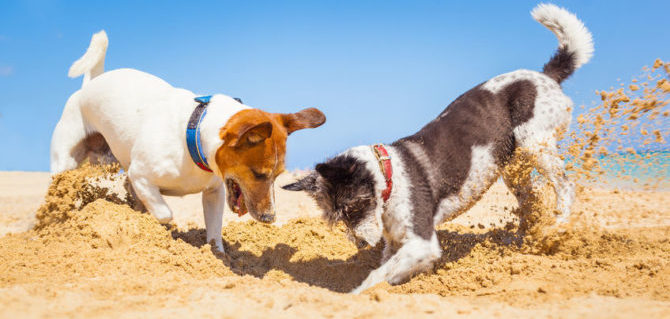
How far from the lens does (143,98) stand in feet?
15.2

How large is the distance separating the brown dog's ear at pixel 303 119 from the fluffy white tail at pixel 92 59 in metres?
3.37

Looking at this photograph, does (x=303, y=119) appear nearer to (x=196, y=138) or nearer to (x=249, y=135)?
(x=249, y=135)

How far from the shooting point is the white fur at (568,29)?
4.89 metres

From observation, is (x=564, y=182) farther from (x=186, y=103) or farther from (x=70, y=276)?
(x=70, y=276)

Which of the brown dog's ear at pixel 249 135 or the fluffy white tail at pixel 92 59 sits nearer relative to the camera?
the brown dog's ear at pixel 249 135

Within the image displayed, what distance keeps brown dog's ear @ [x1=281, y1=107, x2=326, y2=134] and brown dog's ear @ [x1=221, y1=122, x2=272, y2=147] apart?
0.45m

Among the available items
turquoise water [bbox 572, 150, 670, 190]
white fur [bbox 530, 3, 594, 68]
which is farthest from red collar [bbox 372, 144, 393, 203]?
white fur [bbox 530, 3, 594, 68]

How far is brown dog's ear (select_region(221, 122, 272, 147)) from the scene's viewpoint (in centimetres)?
333

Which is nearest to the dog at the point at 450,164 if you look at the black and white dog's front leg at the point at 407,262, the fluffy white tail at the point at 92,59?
the black and white dog's front leg at the point at 407,262

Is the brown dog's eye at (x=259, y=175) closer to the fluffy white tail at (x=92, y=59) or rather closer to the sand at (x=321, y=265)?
the sand at (x=321, y=265)

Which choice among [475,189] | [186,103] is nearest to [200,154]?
[186,103]

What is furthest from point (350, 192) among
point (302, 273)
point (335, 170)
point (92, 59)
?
point (92, 59)

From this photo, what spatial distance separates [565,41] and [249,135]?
12.2 ft

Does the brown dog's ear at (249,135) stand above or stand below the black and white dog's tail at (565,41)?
below
